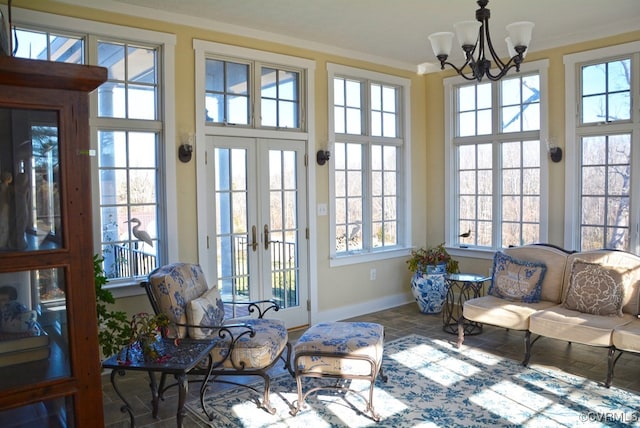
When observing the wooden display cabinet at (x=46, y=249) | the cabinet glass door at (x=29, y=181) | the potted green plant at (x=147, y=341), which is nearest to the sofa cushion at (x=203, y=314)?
the potted green plant at (x=147, y=341)

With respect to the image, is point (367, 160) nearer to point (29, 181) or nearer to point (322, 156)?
point (322, 156)

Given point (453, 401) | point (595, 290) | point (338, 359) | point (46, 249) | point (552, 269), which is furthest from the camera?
point (552, 269)

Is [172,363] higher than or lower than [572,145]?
lower

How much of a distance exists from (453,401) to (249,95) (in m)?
3.32

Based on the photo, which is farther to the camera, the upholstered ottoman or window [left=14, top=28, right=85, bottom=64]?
window [left=14, top=28, right=85, bottom=64]

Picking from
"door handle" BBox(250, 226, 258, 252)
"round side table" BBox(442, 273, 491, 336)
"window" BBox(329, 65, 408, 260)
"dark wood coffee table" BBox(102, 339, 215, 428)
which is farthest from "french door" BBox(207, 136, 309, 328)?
"dark wood coffee table" BBox(102, 339, 215, 428)

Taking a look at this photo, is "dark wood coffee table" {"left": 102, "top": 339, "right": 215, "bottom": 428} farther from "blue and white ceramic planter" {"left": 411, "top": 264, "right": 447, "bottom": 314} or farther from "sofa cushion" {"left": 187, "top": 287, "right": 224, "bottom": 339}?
"blue and white ceramic planter" {"left": 411, "top": 264, "right": 447, "bottom": 314}

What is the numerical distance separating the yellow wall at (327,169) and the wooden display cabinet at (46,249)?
278 centimetres

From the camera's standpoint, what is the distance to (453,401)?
11.6 feet

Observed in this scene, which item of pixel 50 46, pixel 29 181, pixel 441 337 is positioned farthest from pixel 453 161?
pixel 29 181

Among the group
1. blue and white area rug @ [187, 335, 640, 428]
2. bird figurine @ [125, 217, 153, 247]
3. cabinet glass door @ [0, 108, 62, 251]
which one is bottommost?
Result: blue and white area rug @ [187, 335, 640, 428]

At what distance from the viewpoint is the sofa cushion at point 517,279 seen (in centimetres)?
459

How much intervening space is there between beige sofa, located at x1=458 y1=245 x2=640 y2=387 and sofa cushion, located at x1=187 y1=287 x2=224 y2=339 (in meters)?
2.25

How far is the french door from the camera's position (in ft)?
16.1
